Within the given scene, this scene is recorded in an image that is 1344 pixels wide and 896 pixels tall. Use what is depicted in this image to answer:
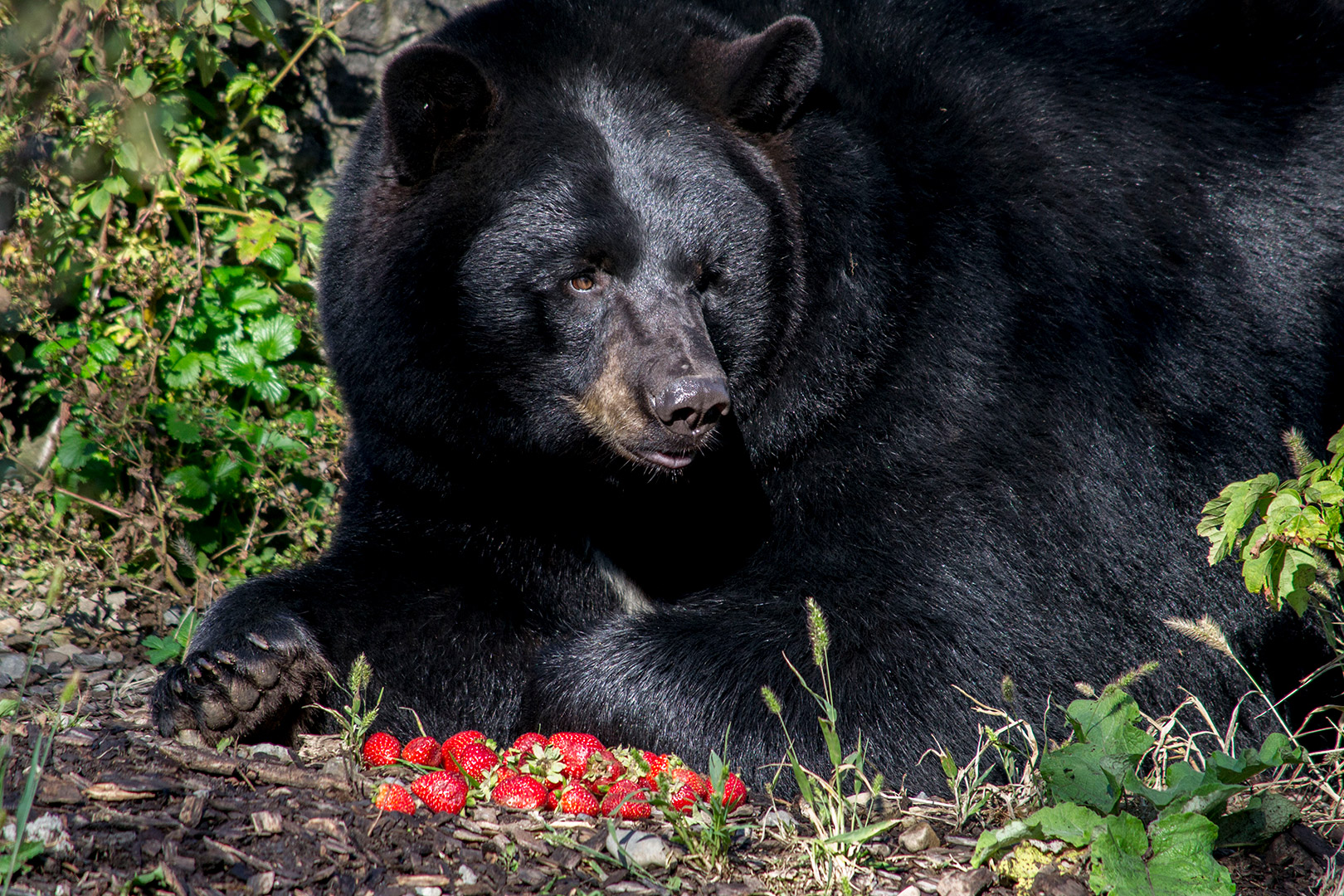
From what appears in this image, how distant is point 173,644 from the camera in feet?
13.0

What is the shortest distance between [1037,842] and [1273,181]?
2.23 m

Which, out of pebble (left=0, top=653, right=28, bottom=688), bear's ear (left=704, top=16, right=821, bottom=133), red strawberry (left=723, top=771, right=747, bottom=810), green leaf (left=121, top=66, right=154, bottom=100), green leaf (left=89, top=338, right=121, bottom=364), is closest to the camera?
red strawberry (left=723, top=771, right=747, bottom=810)

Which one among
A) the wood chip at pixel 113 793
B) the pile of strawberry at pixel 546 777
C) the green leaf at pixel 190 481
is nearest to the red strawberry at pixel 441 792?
the pile of strawberry at pixel 546 777

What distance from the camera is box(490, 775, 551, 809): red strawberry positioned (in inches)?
111

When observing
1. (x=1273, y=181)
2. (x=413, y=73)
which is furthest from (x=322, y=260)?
(x=1273, y=181)

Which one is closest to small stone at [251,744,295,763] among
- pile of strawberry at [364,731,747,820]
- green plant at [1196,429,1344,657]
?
pile of strawberry at [364,731,747,820]

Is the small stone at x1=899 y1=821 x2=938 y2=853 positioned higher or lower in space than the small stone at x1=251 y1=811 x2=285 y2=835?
lower

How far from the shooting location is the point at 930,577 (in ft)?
10.9

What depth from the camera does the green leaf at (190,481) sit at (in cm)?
473

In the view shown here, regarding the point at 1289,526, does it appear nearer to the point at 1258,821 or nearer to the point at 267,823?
the point at 1258,821

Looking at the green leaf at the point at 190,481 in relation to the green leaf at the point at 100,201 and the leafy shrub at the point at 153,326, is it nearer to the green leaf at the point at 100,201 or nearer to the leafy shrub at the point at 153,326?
the leafy shrub at the point at 153,326

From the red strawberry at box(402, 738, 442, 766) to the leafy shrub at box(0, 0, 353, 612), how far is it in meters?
1.48

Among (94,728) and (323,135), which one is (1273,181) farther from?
(323,135)

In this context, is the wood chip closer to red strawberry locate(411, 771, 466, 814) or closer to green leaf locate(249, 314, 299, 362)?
red strawberry locate(411, 771, 466, 814)
